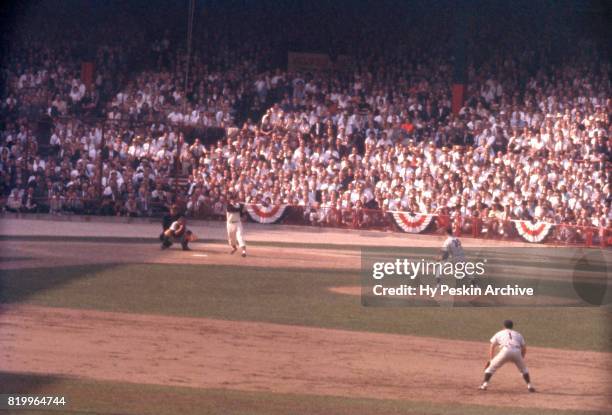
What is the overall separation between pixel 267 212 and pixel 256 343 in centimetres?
2027

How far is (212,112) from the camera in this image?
4241 centimetres

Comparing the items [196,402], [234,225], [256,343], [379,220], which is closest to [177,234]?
[234,225]

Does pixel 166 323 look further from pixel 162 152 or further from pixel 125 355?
pixel 162 152

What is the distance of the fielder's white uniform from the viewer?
2789 centimetres

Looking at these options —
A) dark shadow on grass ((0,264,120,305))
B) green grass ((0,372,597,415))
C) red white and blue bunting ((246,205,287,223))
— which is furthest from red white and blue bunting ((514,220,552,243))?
green grass ((0,372,597,415))

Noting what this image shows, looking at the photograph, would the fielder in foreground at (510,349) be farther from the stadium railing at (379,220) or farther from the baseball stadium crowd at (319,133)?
the baseball stadium crowd at (319,133)

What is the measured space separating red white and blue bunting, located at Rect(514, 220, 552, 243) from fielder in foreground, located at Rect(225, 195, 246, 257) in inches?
374

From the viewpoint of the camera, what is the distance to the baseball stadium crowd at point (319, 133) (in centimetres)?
3588

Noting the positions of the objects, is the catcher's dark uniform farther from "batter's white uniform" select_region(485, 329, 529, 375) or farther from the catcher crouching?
"batter's white uniform" select_region(485, 329, 529, 375)

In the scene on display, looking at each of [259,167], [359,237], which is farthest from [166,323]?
[259,167]

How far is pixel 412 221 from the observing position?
117 ft

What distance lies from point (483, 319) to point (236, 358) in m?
6.59

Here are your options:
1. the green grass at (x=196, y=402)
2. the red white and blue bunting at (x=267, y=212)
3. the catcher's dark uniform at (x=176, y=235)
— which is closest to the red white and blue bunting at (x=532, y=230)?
the red white and blue bunting at (x=267, y=212)

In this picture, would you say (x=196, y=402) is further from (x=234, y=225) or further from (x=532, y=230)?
(x=532, y=230)
